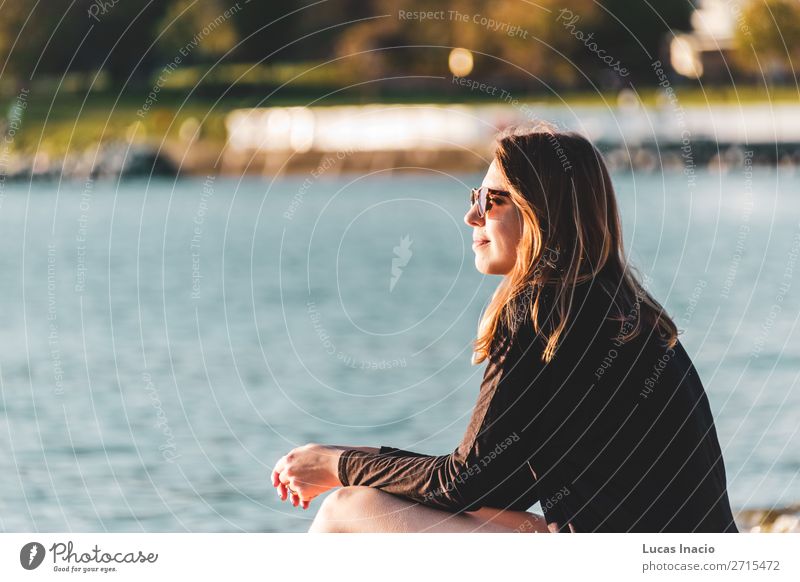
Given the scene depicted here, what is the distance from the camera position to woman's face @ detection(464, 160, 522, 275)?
4.14 meters

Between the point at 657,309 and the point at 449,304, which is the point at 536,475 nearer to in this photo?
the point at 657,309

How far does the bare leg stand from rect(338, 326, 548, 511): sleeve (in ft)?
0.12

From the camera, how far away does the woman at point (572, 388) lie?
3854mm

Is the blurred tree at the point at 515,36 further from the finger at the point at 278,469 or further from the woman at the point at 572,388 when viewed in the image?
the woman at the point at 572,388

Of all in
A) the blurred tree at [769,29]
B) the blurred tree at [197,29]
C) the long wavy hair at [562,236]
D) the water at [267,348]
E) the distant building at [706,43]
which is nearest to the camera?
the long wavy hair at [562,236]

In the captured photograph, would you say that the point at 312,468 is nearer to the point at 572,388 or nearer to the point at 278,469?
the point at 278,469

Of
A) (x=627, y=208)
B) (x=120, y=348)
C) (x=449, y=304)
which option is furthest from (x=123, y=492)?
(x=627, y=208)

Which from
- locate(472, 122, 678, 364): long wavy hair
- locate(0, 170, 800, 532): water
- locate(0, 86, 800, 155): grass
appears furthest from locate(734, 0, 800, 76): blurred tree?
locate(472, 122, 678, 364): long wavy hair

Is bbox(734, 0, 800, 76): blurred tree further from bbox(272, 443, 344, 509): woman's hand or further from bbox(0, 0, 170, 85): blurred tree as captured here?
bbox(272, 443, 344, 509): woman's hand

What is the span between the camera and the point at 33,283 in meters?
26.7

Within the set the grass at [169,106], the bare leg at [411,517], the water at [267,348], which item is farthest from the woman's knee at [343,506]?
the grass at [169,106]
